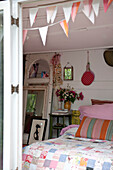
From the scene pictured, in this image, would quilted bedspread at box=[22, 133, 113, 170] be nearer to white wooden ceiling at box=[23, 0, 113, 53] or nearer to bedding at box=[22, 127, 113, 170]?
bedding at box=[22, 127, 113, 170]

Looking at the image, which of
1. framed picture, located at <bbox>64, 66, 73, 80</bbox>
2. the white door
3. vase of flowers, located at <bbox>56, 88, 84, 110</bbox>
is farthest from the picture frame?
the white door

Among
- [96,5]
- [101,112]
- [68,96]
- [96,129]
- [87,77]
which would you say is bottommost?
[96,129]

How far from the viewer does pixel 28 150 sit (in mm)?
3104

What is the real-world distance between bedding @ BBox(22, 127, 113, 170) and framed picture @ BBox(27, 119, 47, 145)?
2182 millimetres

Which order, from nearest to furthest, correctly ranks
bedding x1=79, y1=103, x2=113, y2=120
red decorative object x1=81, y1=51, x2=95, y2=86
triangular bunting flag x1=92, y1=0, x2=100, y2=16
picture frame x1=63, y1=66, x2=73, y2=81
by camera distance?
1. triangular bunting flag x1=92, y1=0, x2=100, y2=16
2. bedding x1=79, y1=103, x2=113, y2=120
3. red decorative object x1=81, y1=51, x2=95, y2=86
4. picture frame x1=63, y1=66, x2=73, y2=81

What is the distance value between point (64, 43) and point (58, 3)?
2645 mm

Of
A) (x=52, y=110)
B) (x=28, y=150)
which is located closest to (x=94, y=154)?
(x=28, y=150)

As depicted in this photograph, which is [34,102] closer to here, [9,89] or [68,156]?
[68,156]

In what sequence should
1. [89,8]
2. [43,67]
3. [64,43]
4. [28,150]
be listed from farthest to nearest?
1. [43,67]
2. [64,43]
3. [28,150]
4. [89,8]

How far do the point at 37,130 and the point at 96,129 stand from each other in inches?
85.5

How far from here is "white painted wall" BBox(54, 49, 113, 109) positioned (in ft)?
17.7

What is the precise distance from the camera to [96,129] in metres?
3.76

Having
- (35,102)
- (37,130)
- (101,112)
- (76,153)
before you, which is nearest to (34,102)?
(35,102)

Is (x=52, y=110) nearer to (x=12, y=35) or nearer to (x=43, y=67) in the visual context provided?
(x=43, y=67)
